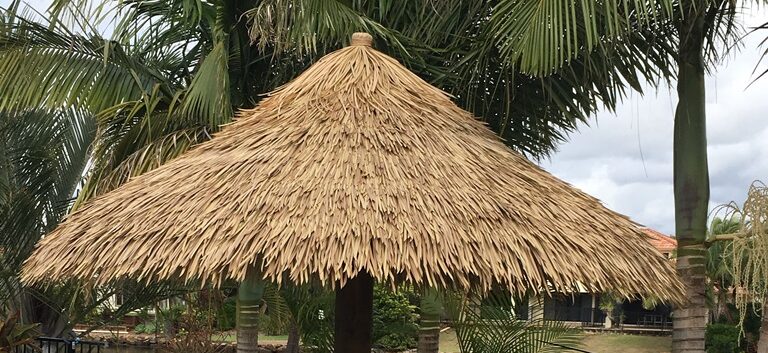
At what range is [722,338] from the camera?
20562 mm

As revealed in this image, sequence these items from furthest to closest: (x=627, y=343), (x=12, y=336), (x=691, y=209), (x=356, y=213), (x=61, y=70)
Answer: (x=627, y=343) < (x=12, y=336) < (x=61, y=70) < (x=691, y=209) < (x=356, y=213)

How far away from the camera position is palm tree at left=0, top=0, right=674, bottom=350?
7.04 m

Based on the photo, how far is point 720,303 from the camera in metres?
21.8

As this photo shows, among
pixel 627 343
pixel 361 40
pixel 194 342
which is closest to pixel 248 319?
pixel 361 40

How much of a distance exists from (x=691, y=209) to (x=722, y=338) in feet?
49.7

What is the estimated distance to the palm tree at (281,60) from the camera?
7.04m

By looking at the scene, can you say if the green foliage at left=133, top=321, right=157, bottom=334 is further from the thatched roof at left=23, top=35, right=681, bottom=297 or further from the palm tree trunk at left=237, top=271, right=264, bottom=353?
the thatched roof at left=23, top=35, right=681, bottom=297

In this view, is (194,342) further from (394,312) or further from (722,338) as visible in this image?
(722,338)

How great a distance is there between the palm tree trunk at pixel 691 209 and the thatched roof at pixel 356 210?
1471 millimetres

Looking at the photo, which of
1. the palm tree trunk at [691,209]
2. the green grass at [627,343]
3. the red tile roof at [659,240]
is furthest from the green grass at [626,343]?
the palm tree trunk at [691,209]

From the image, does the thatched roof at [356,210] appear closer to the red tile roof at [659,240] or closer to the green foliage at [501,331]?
the red tile roof at [659,240]

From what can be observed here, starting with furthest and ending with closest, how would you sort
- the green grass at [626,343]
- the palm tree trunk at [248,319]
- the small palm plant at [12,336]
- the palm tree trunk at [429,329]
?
1. the green grass at [626,343]
2. the palm tree trunk at [248,319]
3. the palm tree trunk at [429,329]
4. the small palm plant at [12,336]

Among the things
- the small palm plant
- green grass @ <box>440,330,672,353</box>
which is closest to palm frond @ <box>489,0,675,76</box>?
the small palm plant

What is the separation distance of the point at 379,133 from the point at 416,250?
87cm
